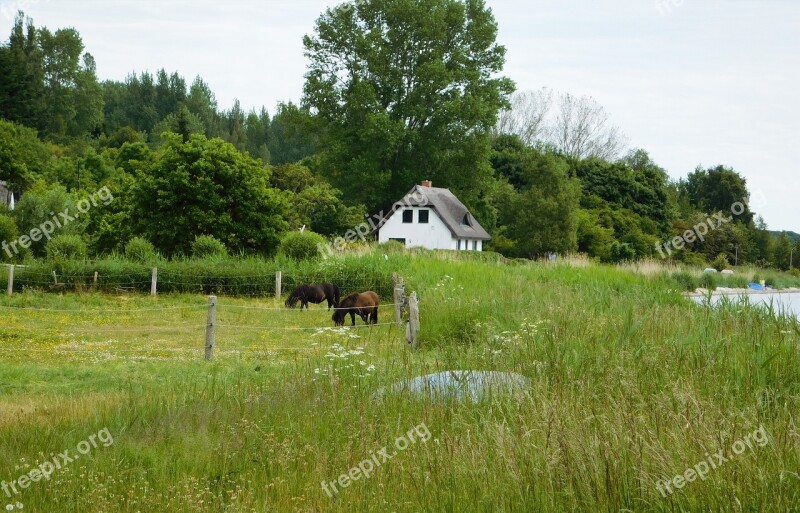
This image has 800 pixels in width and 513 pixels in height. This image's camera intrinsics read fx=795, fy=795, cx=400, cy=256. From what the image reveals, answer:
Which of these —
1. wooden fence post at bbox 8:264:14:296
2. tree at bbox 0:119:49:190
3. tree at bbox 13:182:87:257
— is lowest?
wooden fence post at bbox 8:264:14:296

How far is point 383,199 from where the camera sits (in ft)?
167

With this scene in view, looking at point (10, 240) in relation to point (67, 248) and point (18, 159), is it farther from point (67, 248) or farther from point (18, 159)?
point (18, 159)

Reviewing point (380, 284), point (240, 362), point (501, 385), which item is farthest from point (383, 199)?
point (501, 385)

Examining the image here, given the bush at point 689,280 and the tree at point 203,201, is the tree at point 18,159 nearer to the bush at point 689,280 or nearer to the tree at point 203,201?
the tree at point 203,201

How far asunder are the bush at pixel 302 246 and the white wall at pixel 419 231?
23.5 m

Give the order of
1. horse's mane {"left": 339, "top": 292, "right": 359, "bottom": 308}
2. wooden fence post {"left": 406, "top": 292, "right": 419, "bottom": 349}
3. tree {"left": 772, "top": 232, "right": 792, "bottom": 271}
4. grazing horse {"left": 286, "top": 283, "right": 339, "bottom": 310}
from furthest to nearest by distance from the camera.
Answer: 1. tree {"left": 772, "top": 232, "right": 792, "bottom": 271}
2. grazing horse {"left": 286, "top": 283, "right": 339, "bottom": 310}
3. horse's mane {"left": 339, "top": 292, "right": 359, "bottom": 308}
4. wooden fence post {"left": 406, "top": 292, "right": 419, "bottom": 349}

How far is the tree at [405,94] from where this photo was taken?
46406mm

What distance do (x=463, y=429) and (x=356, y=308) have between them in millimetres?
12692

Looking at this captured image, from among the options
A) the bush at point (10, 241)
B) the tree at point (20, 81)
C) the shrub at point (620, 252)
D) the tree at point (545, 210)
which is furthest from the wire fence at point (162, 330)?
the tree at point (20, 81)

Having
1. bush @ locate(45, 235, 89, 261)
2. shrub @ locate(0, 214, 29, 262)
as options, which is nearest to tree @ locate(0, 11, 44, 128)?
shrub @ locate(0, 214, 29, 262)

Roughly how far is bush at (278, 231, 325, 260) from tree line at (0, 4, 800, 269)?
4.92 ft

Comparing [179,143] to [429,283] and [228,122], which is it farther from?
[228,122]

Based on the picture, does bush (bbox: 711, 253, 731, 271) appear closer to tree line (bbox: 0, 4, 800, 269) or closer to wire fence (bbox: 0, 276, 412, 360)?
tree line (bbox: 0, 4, 800, 269)

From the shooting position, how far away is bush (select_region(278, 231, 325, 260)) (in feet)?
90.2
